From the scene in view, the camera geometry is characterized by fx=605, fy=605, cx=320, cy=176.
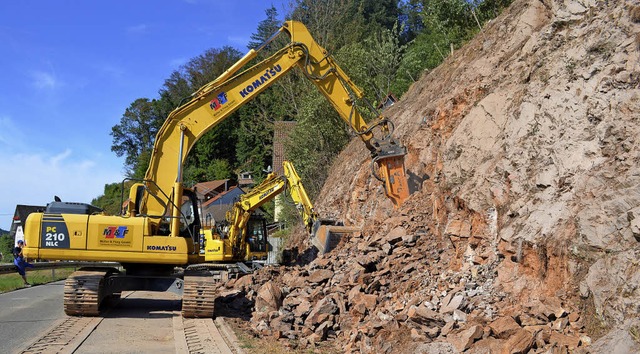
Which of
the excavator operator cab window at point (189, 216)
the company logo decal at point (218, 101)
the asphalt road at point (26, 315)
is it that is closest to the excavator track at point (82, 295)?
the asphalt road at point (26, 315)

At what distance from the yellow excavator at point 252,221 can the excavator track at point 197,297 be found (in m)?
6.47

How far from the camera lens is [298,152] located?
32156 mm

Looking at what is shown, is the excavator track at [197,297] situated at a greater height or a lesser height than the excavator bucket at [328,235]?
lesser

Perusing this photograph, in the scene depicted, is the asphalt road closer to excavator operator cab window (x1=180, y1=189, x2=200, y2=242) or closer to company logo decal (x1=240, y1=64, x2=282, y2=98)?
excavator operator cab window (x1=180, y1=189, x2=200, y2=242)

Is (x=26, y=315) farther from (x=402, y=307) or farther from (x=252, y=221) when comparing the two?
(x=252, y=221)

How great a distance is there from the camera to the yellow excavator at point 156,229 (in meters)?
12.2

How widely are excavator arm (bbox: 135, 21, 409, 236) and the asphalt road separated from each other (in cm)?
290

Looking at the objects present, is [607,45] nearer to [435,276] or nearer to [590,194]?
[590,194]

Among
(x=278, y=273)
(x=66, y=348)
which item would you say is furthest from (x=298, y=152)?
(x=66, y=348)

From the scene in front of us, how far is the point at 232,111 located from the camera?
14523 mm

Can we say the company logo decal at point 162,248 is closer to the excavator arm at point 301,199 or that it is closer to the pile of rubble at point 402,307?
the pile of rubble at point 402,307

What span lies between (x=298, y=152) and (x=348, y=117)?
16300 millimetres

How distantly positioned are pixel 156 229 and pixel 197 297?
1705 millimetres

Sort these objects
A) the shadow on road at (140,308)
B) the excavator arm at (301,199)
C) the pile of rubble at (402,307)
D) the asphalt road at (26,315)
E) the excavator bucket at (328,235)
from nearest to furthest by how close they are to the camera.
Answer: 1. the pile of rubble at (402,307)
2. the asphalt road at (26,315)
3. the shadow on road at (140,308)
4. the excavator bucket at (328,235)
5. the excavator arm at (301,199)
